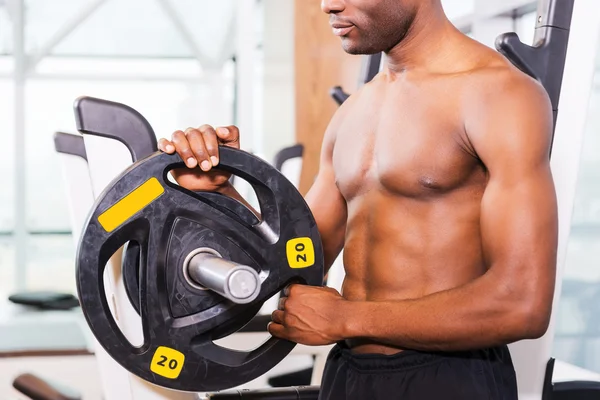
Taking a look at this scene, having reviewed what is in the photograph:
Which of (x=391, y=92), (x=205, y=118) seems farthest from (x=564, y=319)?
(x=205, y=118)

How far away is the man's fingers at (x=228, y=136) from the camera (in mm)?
1379

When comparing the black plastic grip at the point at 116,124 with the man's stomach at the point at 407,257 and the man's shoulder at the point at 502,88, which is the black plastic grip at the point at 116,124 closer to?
the man's stomach at the point at 407,257

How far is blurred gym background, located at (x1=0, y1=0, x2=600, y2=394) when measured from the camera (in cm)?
501

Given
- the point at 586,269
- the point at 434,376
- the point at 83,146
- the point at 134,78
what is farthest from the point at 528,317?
the point at 134,78

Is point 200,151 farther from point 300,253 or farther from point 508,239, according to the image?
point 508,239

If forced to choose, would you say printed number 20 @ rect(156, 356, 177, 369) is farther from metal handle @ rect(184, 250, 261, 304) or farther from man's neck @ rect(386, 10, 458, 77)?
man's neck @ rect(386, 10, 458, 77)

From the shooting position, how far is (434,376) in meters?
1.35

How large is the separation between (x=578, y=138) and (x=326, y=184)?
521mm

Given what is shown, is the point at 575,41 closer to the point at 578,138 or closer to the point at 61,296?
the point at 578,138

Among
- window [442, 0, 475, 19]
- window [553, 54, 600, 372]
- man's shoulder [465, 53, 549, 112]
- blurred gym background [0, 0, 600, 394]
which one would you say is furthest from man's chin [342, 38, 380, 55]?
blurred gym background [0, 0, 600, 394]

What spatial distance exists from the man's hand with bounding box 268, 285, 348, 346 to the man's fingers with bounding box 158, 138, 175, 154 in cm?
31

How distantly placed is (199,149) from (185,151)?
2 cm

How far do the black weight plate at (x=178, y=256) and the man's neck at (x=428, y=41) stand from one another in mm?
339

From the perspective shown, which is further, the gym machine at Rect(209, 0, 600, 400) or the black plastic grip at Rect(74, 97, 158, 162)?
the gym machine at Rect(209, 0, 600, 400)
